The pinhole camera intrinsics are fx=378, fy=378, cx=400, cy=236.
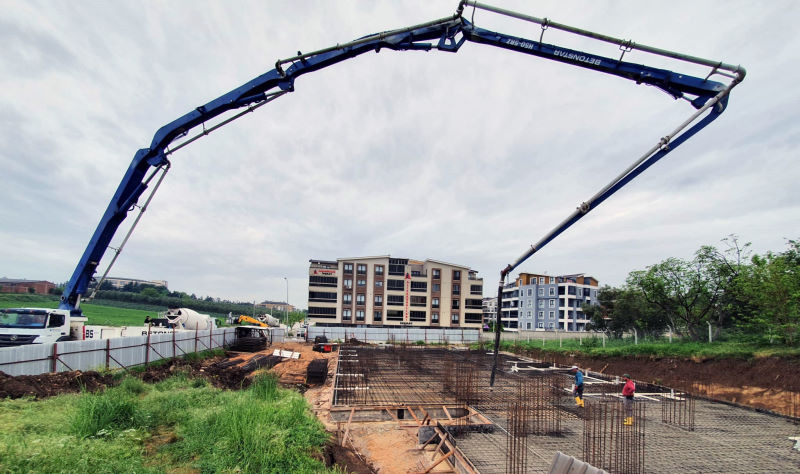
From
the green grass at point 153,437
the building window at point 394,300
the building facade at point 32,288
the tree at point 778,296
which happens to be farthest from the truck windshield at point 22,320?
the building facade at point 32,288

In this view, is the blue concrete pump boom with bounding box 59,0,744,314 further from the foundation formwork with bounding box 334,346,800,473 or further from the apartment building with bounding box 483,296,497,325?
the apartment building with bounding box 483,296,497,325

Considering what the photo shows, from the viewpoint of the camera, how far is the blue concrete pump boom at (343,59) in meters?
10.1

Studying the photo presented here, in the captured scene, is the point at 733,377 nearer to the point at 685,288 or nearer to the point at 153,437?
the point at 685,288

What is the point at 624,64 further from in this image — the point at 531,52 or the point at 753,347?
the point at 753,347

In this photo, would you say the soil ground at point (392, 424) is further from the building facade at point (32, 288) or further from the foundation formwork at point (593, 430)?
the building facade at point (32, 288)

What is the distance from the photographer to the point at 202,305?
98.0 m

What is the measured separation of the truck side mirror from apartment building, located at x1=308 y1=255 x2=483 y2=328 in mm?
33469

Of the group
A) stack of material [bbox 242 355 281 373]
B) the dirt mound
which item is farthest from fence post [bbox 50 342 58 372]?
stack of material [bbox 242 355 281 373]

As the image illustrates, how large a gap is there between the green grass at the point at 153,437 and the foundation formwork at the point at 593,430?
3.55 metres

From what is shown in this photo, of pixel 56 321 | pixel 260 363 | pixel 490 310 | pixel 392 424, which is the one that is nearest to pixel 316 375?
pixel 260 363

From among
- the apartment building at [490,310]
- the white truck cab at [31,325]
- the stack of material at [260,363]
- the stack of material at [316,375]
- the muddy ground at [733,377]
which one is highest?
the white truck cab at [31,325]

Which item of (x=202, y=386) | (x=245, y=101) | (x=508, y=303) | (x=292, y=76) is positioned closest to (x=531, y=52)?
(x=292, y=76)

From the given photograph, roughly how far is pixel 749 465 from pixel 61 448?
40.0 ft

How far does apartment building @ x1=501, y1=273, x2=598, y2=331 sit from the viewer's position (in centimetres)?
6062
